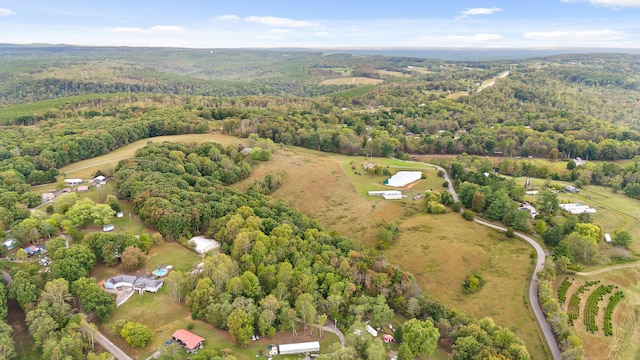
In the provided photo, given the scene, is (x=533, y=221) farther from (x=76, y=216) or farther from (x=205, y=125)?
(x=205, y=125)

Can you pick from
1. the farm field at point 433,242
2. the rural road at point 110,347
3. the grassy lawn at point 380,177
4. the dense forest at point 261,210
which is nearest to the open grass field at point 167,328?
the rural road at point 110,347

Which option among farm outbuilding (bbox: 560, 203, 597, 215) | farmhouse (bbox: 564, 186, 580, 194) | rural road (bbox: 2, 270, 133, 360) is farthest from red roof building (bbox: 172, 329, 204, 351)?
farmhouse (bbox: 564, 186, 580, 194)

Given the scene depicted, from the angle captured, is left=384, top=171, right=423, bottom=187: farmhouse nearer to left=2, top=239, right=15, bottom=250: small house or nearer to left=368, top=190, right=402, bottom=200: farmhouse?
left=368, top=190, right=402, bottom=200: farmhouse

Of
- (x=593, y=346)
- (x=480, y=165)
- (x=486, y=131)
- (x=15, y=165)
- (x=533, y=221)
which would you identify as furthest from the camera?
(x=486, y=131)

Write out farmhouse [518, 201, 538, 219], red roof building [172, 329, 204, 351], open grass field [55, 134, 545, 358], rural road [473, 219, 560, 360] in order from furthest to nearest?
1. farmhouse [518, 201, 538, 219]
2. open grass field [55, 134, 545, 358]
3. rural road [473, 219, 560, 360]
4. red roof building [172, 329, 204, 351]

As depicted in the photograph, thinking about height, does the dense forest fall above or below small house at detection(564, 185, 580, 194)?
above

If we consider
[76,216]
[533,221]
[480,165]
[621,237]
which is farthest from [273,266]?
[480,165]
